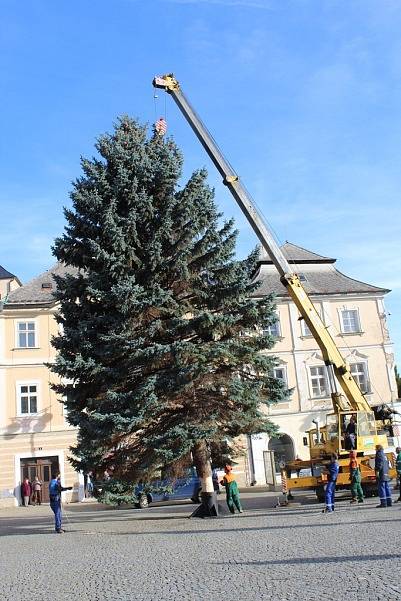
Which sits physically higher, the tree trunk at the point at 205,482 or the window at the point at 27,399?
the window at the point at 27,399

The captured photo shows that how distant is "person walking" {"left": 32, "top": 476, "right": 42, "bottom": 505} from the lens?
3199 cm

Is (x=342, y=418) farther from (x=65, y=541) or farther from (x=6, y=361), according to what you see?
(x=6, y=361)

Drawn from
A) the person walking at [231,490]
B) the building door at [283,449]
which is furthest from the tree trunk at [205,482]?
the building door at [283,449]

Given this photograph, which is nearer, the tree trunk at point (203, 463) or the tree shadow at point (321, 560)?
the tree shadow at point (321, 560)

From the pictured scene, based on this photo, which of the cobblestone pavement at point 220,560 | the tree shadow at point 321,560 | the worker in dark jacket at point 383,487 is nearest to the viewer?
the cobblestone pavement at point 220,560

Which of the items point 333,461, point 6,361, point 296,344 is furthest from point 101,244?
point 296,344

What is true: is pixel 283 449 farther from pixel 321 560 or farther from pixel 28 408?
pixel 321 560

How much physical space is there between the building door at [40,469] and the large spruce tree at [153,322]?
16.7 metres

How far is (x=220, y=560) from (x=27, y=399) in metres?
25.8

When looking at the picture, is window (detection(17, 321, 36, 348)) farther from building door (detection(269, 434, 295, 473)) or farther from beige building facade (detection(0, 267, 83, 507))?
building door (detection(269, 434, 295, 473))

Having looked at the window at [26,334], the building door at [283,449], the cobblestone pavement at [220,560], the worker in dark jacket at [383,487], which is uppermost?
the window at [26,334]

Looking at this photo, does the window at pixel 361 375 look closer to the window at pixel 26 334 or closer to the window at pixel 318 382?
the window at pixel 318 382

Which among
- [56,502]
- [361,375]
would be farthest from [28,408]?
[361,375]

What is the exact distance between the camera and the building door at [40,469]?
108 feet
